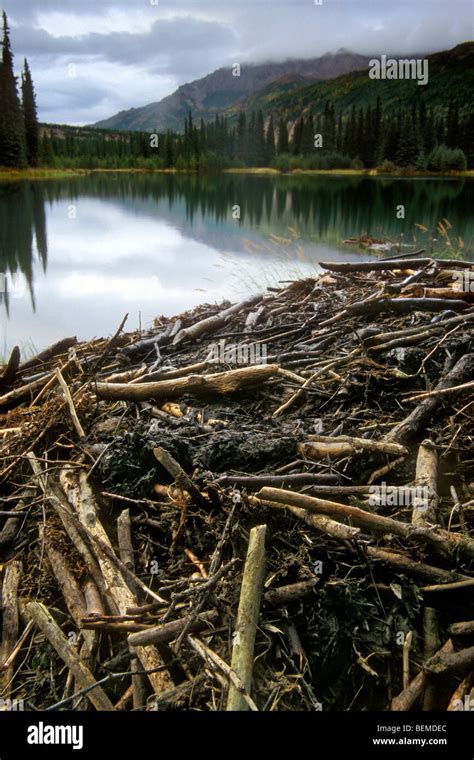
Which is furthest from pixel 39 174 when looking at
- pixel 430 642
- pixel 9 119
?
pixel 430 642

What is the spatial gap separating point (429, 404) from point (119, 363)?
3.58 m

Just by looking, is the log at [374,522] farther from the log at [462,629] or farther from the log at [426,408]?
the log at [426,408]

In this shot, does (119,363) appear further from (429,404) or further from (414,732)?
(414,732)

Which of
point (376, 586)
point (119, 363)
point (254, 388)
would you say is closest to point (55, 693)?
point (376, 586)


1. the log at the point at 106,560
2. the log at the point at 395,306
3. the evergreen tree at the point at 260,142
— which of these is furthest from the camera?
the evergreen tree at the point at 260,142

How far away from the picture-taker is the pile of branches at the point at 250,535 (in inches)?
118

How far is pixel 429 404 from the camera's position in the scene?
14.9 ft

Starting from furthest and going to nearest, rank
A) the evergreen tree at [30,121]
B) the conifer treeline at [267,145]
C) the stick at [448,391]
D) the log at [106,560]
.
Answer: the evergreen tree at [30,121] → the conifer treeline at [267,145] → the stick at [448,391] → the log at [106,560]

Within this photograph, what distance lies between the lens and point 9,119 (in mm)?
37281

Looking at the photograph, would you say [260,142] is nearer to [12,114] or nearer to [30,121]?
[30,121]

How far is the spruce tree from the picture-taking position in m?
34.5

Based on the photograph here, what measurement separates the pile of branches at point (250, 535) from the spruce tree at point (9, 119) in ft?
114

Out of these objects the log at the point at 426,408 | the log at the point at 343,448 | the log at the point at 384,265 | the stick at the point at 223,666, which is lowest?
the stick at the point at 223,666

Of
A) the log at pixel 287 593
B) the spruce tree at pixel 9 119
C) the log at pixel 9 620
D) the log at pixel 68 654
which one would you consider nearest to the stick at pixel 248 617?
the log at pixel 287 593
